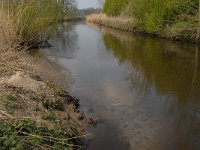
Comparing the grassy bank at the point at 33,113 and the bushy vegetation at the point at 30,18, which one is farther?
the bushy vegetation at the point at 30,18

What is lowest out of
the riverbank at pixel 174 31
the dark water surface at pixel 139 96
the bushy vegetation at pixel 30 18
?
the dark water surface at pixel 139 96

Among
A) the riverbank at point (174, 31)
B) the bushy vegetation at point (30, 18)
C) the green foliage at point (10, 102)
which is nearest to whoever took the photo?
the green foliage at point (10, 102)

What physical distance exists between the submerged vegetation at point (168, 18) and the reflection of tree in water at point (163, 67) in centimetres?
161

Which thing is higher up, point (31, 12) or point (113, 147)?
point (31, 12)

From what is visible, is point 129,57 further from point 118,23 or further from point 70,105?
point 118,23

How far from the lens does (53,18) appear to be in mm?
27141

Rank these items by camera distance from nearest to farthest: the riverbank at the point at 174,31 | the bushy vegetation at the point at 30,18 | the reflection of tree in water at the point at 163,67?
the reflection of tree in water at the point at 163,67, the bushy vegetation at the point at 30,18, the riverbank at the point at 174,31

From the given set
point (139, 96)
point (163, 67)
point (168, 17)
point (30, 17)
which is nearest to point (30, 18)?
point (30, 17)

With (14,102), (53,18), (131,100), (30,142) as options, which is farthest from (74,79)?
(53,18)

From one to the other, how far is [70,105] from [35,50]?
12.7m

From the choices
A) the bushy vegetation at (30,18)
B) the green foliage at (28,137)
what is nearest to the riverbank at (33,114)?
the green foliage at (28,137)

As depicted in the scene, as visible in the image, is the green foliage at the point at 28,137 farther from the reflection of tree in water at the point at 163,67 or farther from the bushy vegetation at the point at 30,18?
the bushy vegetation at the point at 30,18

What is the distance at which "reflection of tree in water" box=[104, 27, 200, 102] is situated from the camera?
41.1 ft

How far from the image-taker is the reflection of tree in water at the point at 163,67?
12.5 metres
